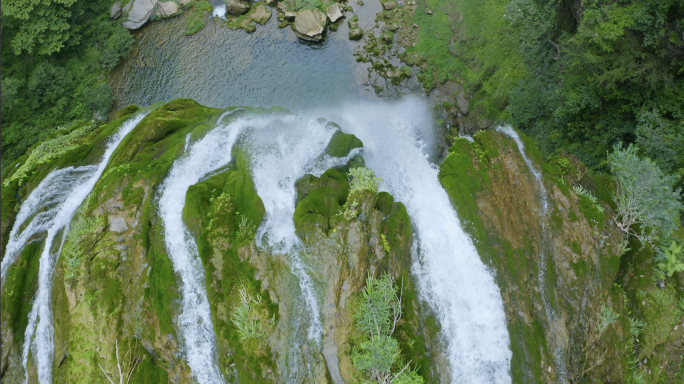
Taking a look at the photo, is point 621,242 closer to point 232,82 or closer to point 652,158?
point 652,158

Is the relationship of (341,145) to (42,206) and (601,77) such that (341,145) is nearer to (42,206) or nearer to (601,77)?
(601,77)

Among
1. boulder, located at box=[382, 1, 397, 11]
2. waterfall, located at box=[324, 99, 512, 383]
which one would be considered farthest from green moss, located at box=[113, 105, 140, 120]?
boulder, located at box=[382, 1, 397, 11]

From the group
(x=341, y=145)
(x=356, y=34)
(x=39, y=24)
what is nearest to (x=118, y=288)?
(x=341, y=145)

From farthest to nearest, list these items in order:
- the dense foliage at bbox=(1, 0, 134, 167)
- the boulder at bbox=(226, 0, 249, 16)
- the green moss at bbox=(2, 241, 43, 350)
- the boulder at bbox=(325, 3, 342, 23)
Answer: the boulder at bbox=(226, 0, 249, 16)
the boulder at bbox=(325, 3, 342, 23)
the dense foliage at bbox=(1, 0, 134, 167)
the green moss at bbox=(2, 241, 43, 350)

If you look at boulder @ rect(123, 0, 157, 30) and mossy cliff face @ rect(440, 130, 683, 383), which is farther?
boulder @ rect(123, 0, 157, 30)

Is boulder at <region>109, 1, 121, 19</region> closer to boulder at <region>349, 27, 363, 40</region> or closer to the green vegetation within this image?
boulder at <region>349, 27, 363, 40</region>

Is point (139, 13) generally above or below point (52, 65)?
above

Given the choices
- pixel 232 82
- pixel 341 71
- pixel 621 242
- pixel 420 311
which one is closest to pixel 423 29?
pixel 341 71
